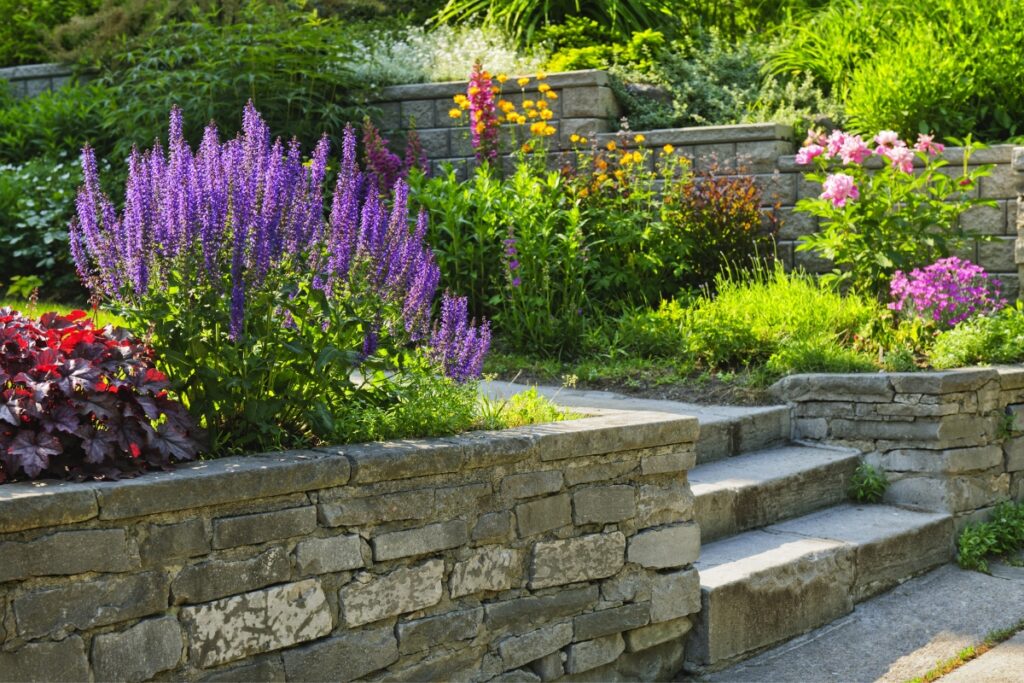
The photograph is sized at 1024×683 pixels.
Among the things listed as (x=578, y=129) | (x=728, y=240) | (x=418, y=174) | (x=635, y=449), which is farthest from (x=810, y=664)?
(x=578, y=129)

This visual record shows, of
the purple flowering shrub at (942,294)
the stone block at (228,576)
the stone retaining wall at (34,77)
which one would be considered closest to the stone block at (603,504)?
the stone block at (228,576)

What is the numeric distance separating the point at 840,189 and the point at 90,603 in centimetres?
485

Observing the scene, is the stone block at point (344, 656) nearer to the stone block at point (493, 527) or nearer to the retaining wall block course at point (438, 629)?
the retaining wall block course at point (438, 629)

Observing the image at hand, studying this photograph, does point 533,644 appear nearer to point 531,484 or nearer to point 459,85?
point 531,484

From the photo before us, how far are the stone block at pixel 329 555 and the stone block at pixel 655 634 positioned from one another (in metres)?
1.12

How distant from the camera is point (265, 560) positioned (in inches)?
114

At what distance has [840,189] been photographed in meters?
6.37

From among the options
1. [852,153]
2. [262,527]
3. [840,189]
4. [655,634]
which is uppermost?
[852,153]

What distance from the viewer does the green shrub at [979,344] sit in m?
5.57

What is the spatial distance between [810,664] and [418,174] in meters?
4.08

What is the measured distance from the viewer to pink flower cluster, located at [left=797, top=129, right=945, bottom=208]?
6391 mm

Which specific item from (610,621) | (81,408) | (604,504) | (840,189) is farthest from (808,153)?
(81,408)

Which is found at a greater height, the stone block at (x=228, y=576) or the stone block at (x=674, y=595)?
the stone block at (x=228, y=576)

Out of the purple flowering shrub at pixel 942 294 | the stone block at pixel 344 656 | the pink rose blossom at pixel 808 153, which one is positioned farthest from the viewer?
the pink rose blossom at pixel 808 153
